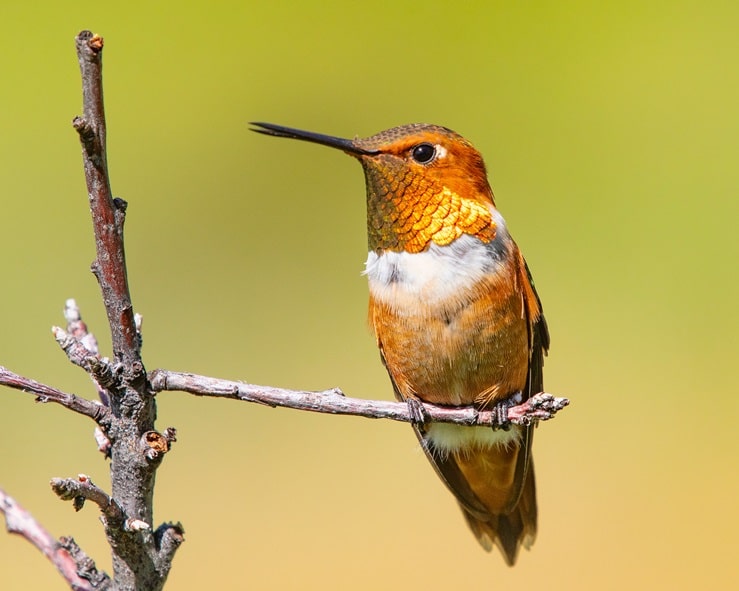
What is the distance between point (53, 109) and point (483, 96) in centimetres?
242

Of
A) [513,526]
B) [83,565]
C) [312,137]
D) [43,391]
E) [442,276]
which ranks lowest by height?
[83,565]

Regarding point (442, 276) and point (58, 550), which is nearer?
point (58, 550)

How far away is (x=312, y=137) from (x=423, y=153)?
0.38 metres

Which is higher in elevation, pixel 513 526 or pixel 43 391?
pixel 43 391

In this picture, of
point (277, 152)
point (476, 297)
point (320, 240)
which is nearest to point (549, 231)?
point (320, 240)

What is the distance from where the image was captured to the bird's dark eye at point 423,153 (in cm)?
227

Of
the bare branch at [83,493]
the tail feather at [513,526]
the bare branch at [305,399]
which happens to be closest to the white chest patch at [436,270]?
the bare branch at [305,399]

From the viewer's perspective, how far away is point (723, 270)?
4574mm

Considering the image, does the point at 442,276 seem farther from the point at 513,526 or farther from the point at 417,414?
the point at 513,526

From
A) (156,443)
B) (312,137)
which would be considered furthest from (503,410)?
(156,443)

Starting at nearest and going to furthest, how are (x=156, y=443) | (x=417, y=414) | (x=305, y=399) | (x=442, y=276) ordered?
(x=156, y=443) → (x=305, y=399) → (x=417, y=414) → (x=442, y=276)

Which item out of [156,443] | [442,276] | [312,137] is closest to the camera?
[156,443]

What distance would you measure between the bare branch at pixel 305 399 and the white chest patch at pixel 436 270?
0.57 meters

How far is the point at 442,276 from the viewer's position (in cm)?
228
